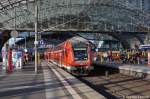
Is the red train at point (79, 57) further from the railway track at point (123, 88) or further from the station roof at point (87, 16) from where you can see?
the station roof at point (87, 16)

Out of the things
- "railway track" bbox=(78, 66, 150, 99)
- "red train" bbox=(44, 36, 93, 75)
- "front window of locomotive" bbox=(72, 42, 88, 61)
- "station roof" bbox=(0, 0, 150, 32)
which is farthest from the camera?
"station roof" bbox=(0, 0, 150, 32)

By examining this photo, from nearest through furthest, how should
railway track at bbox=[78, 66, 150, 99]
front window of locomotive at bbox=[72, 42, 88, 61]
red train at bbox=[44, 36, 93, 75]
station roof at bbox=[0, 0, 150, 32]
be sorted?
railway track at bbox=[78, 66, 150, 99], red train at bbox=[44, 36, 93, 75], front window of locomotive at bbox=[72, 42, 88, 61], station roof at bbox=[0, 0, 150, 32]

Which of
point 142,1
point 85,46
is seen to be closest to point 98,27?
point 142,1

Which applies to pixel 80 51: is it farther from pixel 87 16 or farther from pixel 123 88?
pixel 87 16

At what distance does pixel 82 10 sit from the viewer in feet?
367

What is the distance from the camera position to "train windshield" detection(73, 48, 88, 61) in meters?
38.4

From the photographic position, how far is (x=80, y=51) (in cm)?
3869

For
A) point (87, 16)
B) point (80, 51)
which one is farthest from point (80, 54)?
point (87, 16)

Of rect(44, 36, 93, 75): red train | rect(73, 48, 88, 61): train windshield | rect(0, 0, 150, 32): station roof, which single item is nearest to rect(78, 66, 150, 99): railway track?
rect(44, 36, 93, 75): red train

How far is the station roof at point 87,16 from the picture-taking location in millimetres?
107375

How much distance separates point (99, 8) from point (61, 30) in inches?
528

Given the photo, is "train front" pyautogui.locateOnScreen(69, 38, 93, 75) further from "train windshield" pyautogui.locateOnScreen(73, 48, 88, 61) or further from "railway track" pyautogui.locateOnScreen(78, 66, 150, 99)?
"railway track" pyautogui.locateOnScreen(78, 66, 150, 99)

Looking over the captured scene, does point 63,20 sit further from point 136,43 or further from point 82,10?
point 136,43

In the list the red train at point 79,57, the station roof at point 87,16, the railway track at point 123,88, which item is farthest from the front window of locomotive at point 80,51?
the station roof at point 87,16
